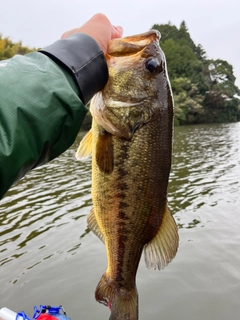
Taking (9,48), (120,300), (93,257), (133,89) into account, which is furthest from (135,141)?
(9,48)

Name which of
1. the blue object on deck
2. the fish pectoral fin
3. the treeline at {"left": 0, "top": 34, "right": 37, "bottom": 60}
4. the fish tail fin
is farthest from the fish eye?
the treeline at {"left": 0, "top": 34, "right": 37, "bottom": 60}

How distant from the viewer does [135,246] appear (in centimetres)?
220

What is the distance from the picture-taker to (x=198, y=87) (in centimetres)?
5400

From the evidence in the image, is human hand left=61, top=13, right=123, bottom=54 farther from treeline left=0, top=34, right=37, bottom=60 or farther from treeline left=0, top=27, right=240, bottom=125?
treeline left=0, top=27, right=240, bottom=125

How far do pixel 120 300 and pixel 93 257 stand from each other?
4426 mm

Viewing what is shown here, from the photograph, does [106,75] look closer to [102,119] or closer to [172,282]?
[102,119]

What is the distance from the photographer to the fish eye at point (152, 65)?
2.01 meters

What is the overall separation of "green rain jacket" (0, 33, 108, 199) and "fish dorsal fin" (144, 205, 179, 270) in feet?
2.80

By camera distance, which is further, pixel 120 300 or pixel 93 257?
pixel 93 257

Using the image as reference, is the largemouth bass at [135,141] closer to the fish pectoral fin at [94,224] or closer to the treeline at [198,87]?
the fish pectoral fin at [94,224]

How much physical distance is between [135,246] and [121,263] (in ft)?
0.53

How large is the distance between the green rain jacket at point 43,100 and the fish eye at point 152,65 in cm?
36

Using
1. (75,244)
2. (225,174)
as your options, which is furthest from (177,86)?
(75,244)

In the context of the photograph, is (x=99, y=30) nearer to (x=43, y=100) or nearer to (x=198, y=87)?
(x=43, y=100)
